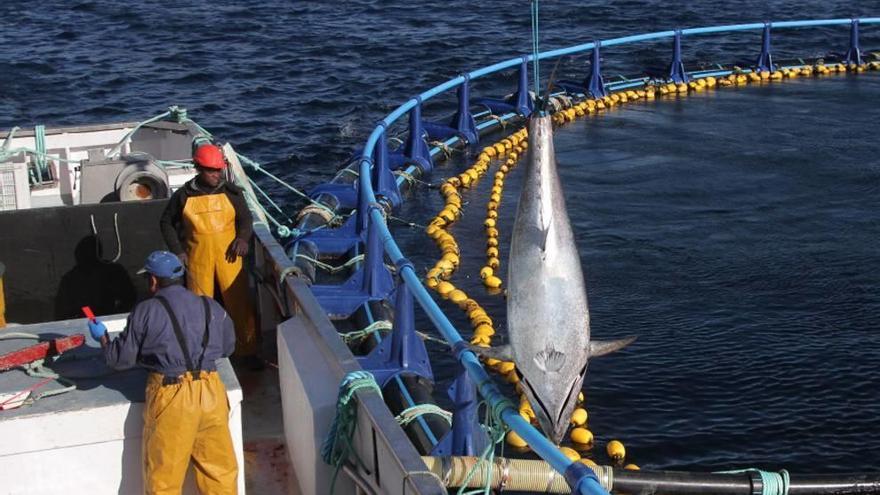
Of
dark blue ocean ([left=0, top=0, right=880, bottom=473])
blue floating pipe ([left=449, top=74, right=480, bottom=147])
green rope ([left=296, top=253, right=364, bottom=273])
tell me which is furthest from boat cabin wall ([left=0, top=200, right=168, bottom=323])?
blue floating pipe ([left=449, top=74, right=480, bottom=147])

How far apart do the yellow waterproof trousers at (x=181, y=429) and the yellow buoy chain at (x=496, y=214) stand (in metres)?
Result: 1.72

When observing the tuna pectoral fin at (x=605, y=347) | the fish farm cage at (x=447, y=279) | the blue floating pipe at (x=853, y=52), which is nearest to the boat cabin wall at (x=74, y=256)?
the fish farm cage at (x=447, y=279)

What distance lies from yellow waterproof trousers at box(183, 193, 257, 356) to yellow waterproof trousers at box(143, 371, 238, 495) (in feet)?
5.96

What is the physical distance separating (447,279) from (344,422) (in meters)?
6.63

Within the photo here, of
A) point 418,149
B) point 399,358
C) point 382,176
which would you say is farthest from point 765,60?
point 399,358

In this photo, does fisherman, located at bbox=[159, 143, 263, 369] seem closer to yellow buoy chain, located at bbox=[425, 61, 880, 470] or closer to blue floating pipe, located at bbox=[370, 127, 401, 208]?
yellow buoy chain, located at bbox=[425, 61, 880, 470]

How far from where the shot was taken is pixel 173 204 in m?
7.93

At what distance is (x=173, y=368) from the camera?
5.96m

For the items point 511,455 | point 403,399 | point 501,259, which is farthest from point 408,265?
point 501,259

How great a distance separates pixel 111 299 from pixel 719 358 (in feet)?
17.5

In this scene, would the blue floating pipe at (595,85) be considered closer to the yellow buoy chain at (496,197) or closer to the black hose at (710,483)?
the yellow buoy chain at (496,197)

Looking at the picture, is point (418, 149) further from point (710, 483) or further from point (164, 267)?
point (164, 267)

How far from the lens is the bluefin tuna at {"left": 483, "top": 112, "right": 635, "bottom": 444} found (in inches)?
195

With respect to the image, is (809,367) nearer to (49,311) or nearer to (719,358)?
(719,358)
